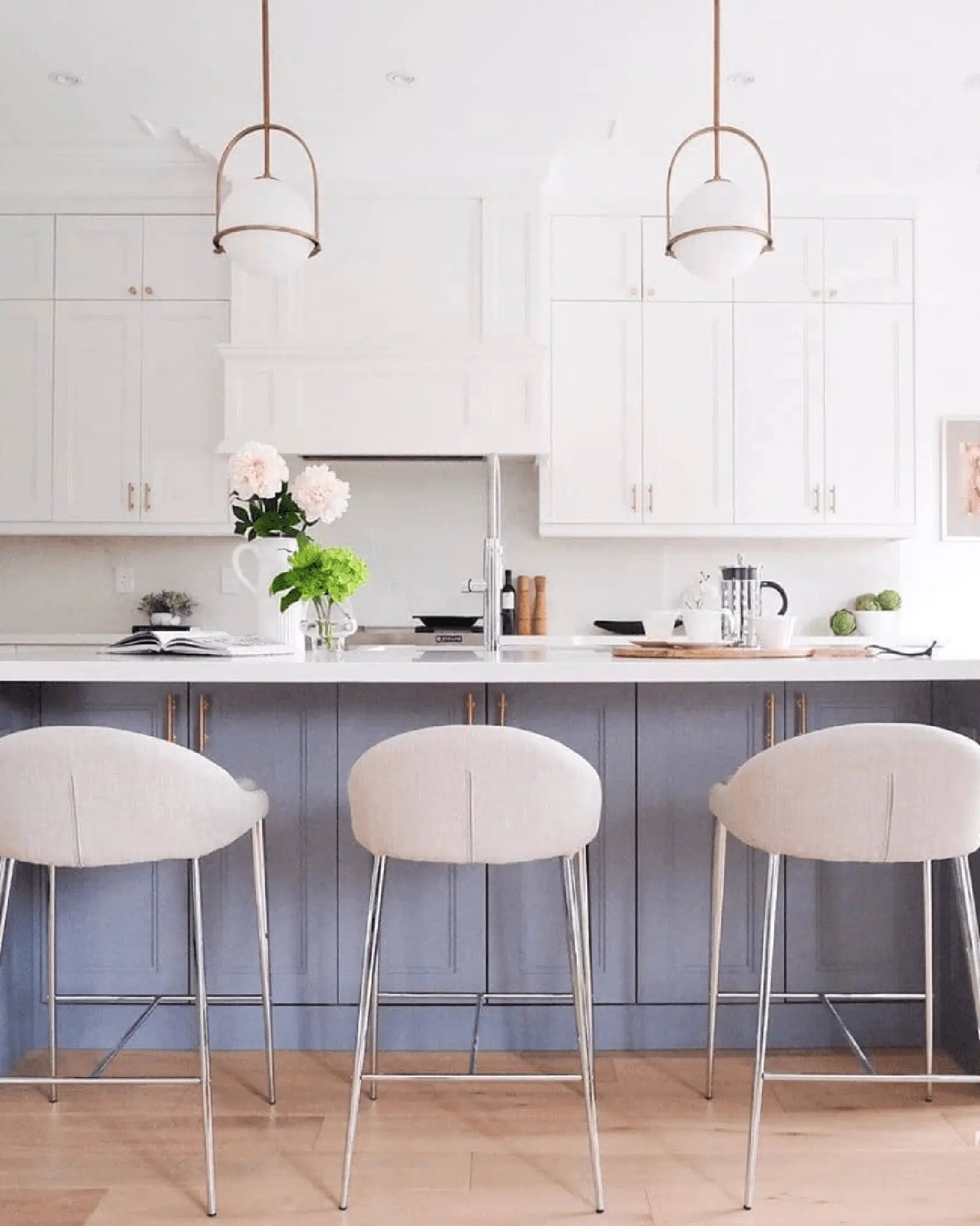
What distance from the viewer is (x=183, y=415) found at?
4051mm

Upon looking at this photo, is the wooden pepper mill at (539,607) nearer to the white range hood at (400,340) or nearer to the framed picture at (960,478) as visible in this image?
the white range hood at (400,340)

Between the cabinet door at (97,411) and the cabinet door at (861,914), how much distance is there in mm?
2852

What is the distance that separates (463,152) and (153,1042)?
317cm

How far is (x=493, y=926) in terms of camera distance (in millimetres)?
2287

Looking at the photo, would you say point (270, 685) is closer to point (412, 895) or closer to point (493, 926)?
point (412, 895)

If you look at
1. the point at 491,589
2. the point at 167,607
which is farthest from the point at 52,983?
the point at 167,607

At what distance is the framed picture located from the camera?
14.4ft

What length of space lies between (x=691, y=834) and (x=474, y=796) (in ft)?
2.49

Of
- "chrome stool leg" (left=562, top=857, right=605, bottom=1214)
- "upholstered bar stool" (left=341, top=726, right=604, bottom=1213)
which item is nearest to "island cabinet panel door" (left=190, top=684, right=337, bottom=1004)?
"upholstered bar stool" (left=341, top=726, right=604, bottom=1213)

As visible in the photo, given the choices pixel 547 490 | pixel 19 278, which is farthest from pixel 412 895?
pixel 19 278

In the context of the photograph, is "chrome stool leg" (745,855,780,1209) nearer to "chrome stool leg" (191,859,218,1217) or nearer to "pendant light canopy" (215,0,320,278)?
"chrome stool leg" (191,859,218,1217)

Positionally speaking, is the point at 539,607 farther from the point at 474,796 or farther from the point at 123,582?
the point at 474,796

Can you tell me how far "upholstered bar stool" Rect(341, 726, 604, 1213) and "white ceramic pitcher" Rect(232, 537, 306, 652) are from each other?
710 mm

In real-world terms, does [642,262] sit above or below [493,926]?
above
